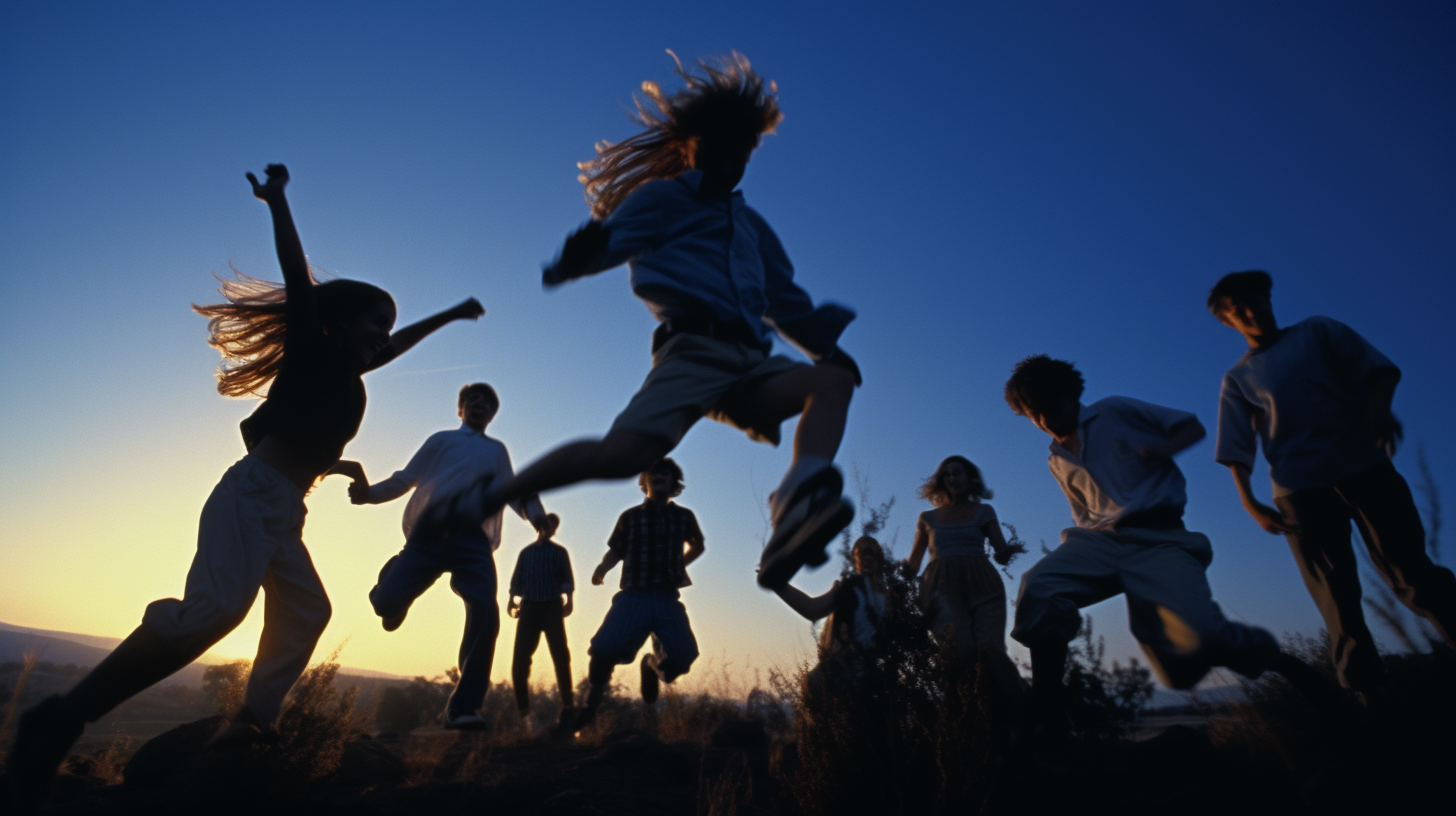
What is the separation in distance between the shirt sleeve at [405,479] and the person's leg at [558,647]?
2.19 meters

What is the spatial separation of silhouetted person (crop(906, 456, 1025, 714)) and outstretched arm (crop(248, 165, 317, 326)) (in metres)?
3.48

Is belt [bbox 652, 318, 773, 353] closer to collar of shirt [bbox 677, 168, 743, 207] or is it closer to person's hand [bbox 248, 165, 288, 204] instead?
collar of shirt [bbox 677, 168, 743, 207]

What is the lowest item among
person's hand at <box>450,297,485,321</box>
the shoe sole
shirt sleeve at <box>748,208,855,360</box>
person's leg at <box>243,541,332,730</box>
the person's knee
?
person's leg at <box>243,541,332,730</box>

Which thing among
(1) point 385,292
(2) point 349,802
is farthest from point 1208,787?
(1) point 385,292

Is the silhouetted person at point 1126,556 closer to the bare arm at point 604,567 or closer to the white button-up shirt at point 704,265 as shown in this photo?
the white button-up shirt at point 704,265

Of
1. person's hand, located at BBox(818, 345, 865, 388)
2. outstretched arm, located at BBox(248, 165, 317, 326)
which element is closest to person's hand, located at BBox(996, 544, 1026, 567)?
person's hand, located at BBox(818, 345, 865, 388)

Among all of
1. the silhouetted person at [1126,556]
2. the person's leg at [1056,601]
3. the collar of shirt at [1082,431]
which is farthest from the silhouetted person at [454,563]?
the collar of shirt at [1082,431]

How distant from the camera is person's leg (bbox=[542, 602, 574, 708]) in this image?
616 centimetres

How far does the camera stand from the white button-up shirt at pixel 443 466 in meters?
4.18

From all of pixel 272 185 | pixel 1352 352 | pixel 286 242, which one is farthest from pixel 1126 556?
pixel 272 185

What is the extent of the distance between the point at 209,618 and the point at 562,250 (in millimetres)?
1638

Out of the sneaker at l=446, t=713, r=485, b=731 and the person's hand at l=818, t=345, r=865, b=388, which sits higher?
the person's hand at l=818, t=345, r=865, b=388

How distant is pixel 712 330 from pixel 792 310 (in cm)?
42

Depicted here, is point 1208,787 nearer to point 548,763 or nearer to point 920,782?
point 920,782
